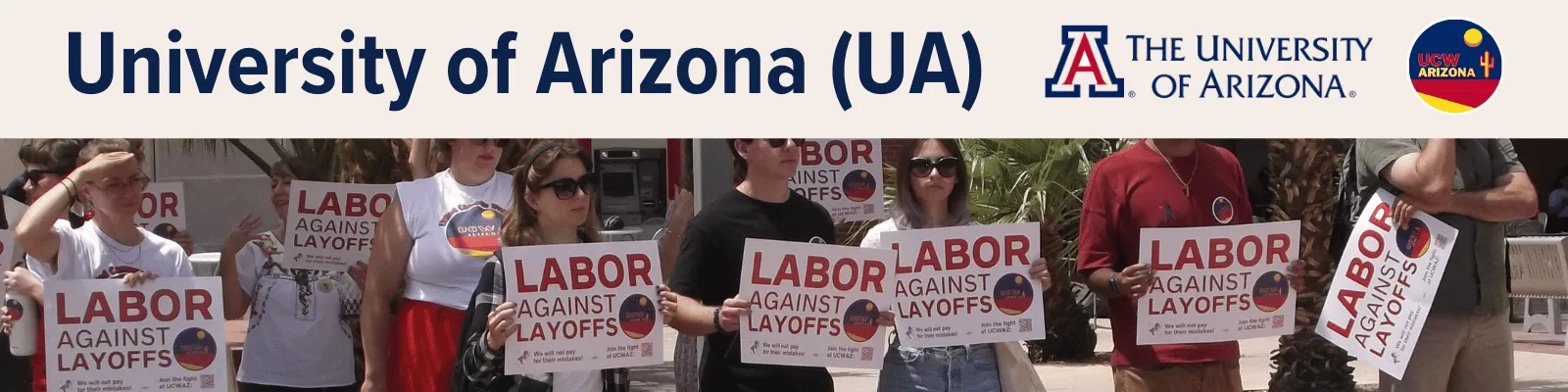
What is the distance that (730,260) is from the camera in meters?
5.21

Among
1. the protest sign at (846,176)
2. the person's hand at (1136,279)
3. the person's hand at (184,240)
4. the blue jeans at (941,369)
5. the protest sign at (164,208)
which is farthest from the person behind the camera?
the protest sign at (846,176)

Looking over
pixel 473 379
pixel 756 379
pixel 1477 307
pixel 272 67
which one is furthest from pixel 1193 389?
pixel 272 67

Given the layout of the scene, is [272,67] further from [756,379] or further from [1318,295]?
[1318,295]

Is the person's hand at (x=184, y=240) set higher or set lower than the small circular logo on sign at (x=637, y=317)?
higher

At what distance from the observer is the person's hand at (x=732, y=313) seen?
5121 millimetres

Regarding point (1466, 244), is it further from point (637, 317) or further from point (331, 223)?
point (331, 223)

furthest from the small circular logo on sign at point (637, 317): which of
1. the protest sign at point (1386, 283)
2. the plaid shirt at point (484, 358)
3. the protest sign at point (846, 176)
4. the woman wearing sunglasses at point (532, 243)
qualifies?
the protest sign at point (846, 176)

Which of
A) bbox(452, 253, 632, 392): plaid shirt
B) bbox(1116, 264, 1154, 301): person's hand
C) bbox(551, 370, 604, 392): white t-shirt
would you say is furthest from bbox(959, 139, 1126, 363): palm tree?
bbox(452, 253, 632, 392): plaid shirt

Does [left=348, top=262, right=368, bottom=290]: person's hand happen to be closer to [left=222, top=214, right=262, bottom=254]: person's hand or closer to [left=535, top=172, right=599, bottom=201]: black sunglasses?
[left=222, top=214, right=262, bottom=254]: person's hand

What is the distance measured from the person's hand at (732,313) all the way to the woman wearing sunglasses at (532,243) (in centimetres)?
33

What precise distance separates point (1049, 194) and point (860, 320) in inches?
255

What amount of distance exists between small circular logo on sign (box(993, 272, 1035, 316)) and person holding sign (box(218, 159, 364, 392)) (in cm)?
228

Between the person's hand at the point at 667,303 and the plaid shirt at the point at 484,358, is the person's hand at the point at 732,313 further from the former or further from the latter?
the plaid shirt at the point at 484,358

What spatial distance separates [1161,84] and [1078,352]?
6766 millimetres
